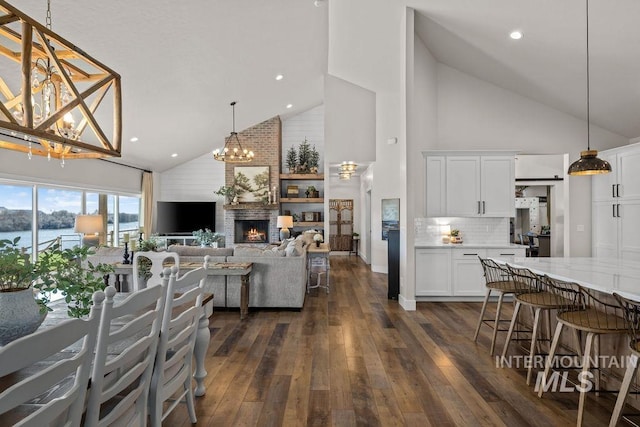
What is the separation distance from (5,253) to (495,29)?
5445mm

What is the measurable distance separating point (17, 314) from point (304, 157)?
943 cm

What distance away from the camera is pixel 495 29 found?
4602mm

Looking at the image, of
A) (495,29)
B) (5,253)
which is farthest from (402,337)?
(495,29)

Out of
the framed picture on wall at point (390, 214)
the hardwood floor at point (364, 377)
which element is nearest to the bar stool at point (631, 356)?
the hardwood floor at point (364, 377)

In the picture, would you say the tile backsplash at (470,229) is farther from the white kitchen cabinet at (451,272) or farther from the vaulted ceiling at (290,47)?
the vaulted ceiling at (290,47)

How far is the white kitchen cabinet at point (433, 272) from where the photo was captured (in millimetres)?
5348

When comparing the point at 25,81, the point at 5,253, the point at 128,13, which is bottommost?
the point at 5,253

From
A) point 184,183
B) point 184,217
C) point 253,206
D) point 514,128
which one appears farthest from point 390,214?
point 184,183

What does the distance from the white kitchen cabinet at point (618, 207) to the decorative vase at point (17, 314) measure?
672 centimetres

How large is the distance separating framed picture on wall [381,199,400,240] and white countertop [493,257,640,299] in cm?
373

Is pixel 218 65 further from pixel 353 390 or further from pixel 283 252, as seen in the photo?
pixel 353 390

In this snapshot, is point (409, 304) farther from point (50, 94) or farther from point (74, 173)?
point (74, 173)

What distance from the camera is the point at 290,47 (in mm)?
6543

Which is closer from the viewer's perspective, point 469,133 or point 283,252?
point 283,252
